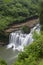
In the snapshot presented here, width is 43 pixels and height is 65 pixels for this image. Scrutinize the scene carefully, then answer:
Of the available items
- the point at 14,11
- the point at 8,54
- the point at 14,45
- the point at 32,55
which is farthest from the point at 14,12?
the point at 32,55

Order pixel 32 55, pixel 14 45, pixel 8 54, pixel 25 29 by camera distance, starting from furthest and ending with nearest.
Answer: pixel 25 29 → pixel 14 45 → pixel 8 54 → pixel 32 55

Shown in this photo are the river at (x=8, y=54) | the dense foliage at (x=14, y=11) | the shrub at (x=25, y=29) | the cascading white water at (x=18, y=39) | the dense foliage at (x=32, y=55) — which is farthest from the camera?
the dense foliage at (x=14, y=11)

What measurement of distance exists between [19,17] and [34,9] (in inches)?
257

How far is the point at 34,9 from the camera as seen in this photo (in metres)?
41.8

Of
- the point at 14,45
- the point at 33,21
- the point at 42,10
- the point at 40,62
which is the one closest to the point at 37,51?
the point at 40,62

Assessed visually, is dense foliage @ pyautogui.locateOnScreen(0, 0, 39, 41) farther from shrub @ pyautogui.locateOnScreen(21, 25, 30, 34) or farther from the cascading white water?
shrub @ pyautogui.locateOnScreen(21, 25, 30, 34)

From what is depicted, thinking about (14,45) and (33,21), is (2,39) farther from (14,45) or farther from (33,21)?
(33,21)

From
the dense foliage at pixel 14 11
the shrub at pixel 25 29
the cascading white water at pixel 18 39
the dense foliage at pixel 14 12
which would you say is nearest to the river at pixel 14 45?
the cascading white water at pixel 18 39

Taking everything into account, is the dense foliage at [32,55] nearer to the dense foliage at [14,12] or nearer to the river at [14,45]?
the river at [14,45]

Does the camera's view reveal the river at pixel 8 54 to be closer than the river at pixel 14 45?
Yes

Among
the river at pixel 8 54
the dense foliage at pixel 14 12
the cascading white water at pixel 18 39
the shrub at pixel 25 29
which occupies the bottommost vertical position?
the river at pixel 8 54

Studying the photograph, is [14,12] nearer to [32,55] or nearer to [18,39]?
[18,39]

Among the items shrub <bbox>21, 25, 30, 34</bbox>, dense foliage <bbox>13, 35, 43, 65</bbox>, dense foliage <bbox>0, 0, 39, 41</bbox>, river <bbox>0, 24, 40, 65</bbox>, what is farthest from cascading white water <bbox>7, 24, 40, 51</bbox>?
dense foliage <bbox>13, 35, 43, 65</bbox>

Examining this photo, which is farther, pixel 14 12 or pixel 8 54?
pixel 14 12
